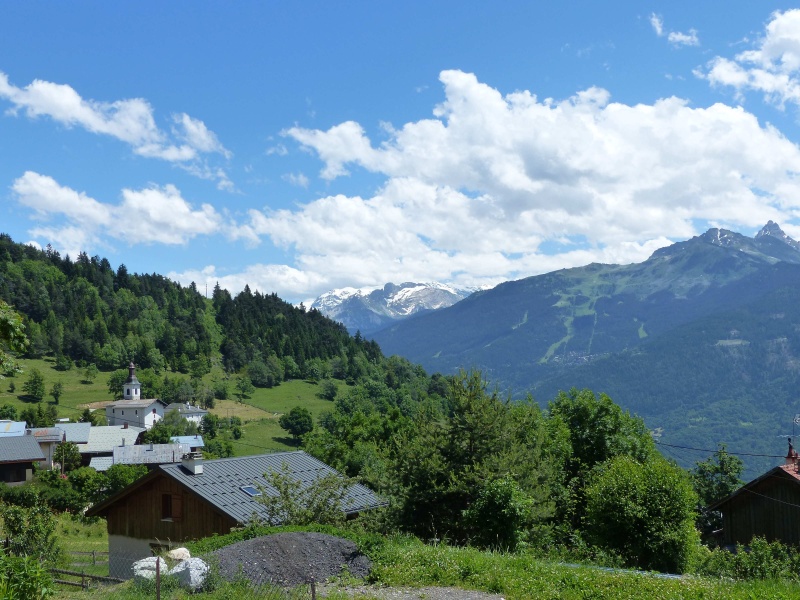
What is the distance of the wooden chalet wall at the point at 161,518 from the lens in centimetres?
2784

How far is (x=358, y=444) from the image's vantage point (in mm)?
68938

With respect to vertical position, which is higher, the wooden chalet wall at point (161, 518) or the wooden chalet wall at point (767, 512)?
the wooden chalet wall at point (161, 518)

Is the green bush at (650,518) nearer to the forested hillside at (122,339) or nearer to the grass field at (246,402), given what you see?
the grass field at (246,402)

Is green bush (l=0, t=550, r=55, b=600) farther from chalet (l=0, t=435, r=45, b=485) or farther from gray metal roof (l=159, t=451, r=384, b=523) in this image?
chalet (l=0, t=435, r=45, b=485)

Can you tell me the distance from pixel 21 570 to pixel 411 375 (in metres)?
186

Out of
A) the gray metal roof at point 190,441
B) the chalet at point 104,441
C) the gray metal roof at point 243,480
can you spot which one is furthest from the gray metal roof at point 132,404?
the gray metal roof at point 243,480

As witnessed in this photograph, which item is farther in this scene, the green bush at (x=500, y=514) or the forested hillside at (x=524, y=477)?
the forested hillside at (x=524, y=477)

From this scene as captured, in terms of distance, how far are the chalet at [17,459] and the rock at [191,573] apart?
6542 cm

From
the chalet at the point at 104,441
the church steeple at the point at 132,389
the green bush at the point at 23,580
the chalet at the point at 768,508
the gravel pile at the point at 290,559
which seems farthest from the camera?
the church steeple at the point at 132,389

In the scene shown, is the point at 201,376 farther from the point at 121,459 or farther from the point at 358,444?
the point at 358,444

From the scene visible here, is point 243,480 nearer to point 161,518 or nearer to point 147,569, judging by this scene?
point 161,518

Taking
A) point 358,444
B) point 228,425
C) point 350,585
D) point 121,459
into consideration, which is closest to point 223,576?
point 350,585

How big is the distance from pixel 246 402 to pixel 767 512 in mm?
131223

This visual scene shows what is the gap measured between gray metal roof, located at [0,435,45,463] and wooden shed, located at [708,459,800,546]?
64061mm
